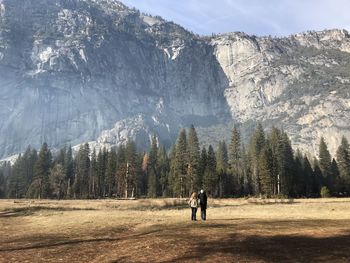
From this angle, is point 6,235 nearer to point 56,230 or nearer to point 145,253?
point 56,230

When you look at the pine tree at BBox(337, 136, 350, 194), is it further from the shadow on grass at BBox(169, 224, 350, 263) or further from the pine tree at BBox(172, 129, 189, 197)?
the shadow on grass at BBox(169, 224, 350, 263)

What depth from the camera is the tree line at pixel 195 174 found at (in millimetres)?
108438

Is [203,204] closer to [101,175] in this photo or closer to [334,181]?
[334,181]

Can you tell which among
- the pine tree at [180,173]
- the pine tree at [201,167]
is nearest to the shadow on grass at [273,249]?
the pine tree at [180,173]

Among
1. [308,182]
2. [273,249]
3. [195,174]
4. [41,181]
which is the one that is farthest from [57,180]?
[273,249]

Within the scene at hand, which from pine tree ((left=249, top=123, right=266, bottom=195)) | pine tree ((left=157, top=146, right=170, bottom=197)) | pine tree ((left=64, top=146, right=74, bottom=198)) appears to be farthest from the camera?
pine tree ((left=64, top=146, right=74, bottom=198))

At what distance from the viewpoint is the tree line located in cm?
10844

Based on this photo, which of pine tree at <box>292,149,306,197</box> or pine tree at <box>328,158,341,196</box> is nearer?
pine tree at <box>292,149,306,197</box>

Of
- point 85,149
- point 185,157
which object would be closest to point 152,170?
point 185,157

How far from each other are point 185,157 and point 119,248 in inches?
3559

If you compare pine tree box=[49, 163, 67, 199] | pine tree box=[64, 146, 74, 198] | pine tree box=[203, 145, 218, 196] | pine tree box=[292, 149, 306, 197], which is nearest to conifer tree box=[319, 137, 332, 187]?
pine tree box=[292, 149, 306, 197]

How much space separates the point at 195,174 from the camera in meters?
106

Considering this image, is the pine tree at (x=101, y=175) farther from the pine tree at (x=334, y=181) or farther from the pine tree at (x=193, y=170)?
the pine tree at (x=334, y=181)

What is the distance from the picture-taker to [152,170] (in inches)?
5153
